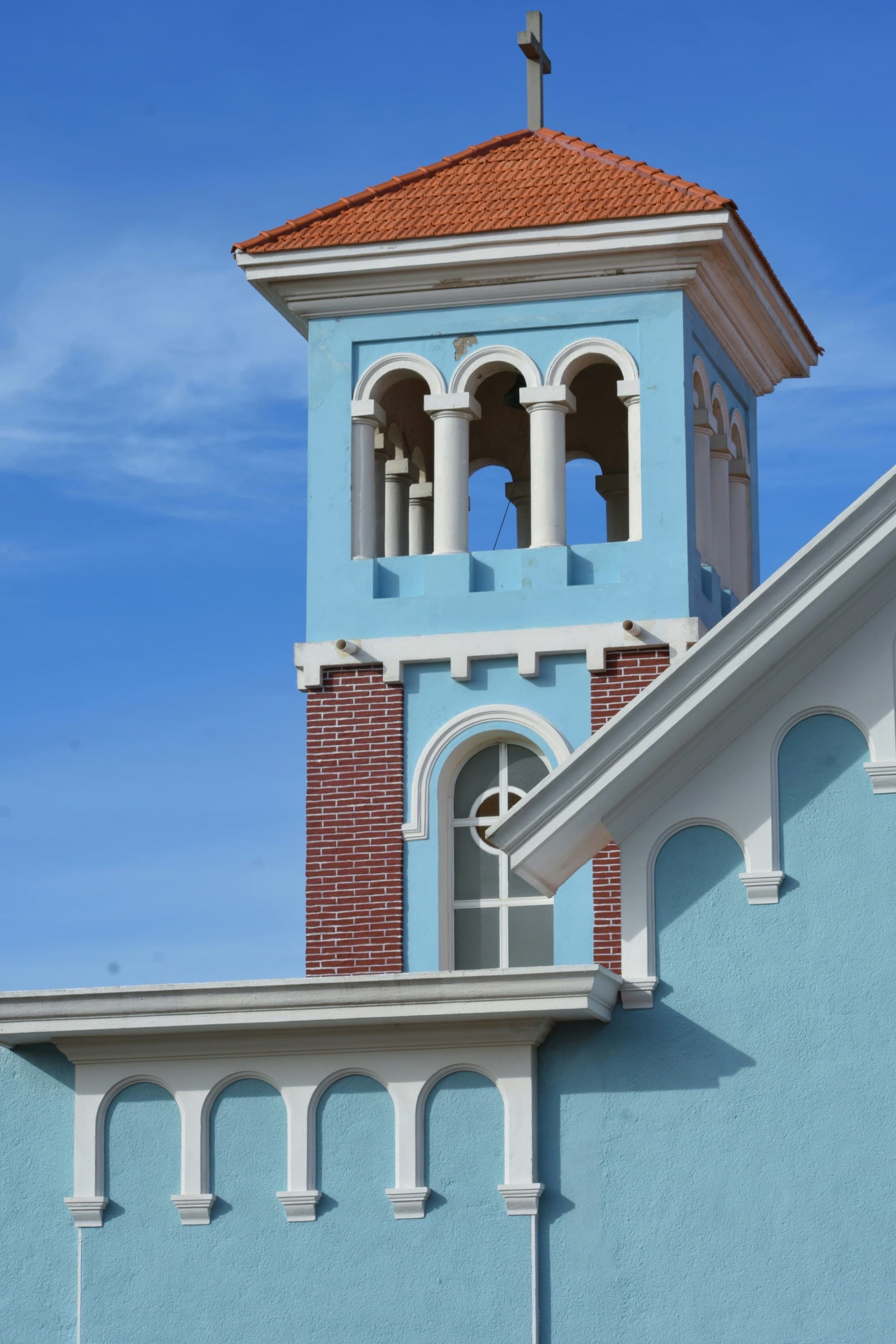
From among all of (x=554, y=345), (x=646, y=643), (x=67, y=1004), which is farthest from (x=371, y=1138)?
(x=554, y=345)

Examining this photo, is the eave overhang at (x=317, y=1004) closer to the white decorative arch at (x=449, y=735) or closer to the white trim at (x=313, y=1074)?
the white trim at (x=313, y=1074)

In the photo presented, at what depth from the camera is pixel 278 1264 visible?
14.6 metres

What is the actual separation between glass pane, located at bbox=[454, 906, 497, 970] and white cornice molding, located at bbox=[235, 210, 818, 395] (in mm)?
5721

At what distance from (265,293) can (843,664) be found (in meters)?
10.9

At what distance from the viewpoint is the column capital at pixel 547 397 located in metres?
23.6

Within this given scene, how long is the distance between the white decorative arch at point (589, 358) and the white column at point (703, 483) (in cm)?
89

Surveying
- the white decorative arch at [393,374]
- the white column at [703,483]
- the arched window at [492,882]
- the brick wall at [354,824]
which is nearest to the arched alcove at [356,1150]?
the arched window at [492,882]

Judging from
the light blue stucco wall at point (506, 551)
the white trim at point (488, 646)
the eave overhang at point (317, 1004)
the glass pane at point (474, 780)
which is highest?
the light blue stucco wall at point (506, 551)

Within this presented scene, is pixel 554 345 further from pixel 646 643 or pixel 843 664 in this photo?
pixel 843 664

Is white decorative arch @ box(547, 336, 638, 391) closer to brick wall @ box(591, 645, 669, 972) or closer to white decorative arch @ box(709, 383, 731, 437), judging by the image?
white decorative arch @ box(709, 383, 731, 437)

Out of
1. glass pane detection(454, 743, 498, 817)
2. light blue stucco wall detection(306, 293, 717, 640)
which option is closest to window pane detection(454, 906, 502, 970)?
glass pane detection(454, 743, 498, 817)

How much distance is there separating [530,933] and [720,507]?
504 cm

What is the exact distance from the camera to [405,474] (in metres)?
25.7

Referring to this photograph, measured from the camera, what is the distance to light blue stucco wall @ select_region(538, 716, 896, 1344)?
13773 mm
